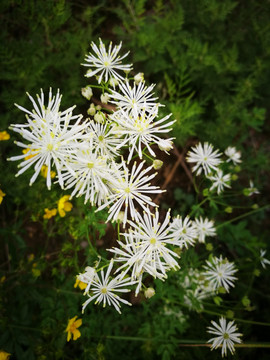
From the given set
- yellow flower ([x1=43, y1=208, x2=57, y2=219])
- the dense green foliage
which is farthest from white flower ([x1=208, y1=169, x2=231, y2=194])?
yellow flower ([x1=43, y1=208, x2=57, y2=219])

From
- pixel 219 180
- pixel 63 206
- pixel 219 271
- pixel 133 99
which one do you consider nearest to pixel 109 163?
pixel 133 99

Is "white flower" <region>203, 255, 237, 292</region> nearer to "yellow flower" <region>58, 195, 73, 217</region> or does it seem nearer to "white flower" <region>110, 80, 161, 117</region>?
"yellow flower" <region>58, 195, 73, 217</region>

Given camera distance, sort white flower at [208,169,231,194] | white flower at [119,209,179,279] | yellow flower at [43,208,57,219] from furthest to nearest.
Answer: white flower at [208,169,231,194]
yellow flower at [43,208,57,219]
white flower at [119,209,179,279]

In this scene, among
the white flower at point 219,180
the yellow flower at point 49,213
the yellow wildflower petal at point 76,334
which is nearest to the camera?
the yellow wildflower petal at point 76,334

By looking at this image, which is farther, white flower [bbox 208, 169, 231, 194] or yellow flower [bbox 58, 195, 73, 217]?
white flower [bbox 208, 169, 231, 194]

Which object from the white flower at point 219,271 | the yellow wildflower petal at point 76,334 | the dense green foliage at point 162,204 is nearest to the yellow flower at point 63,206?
the dense green foliage at point 162,204

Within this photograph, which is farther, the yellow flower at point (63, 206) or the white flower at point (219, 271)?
the white flower at point (219, 271)

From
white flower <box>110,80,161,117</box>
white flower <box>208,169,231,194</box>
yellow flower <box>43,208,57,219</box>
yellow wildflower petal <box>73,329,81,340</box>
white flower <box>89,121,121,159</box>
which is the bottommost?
yellow wildflower petal <box>73,329,81,340</box>

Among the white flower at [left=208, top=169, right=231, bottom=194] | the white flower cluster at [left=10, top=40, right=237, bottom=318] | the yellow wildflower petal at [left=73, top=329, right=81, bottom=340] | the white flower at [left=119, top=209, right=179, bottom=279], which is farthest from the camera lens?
the white flower at [left=208, top=169, right=231, bottom=194]

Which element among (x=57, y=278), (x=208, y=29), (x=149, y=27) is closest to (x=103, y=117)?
(x=57, y=278)

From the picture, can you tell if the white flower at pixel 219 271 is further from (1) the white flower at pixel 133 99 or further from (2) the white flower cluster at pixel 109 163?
(1) the white flower at pixel 133 99
